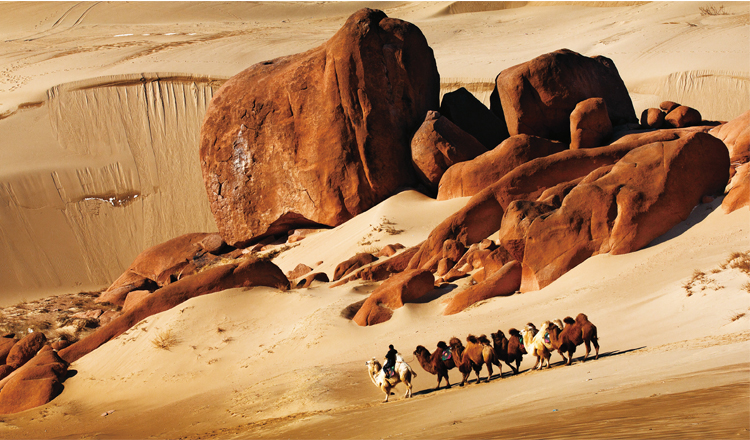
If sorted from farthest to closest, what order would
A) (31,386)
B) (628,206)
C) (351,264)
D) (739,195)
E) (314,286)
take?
(351,264), (314,286), (31,386), (628,206), (739,195)

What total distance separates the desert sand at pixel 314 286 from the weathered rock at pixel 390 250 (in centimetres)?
53

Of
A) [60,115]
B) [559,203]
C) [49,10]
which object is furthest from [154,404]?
[49,10]

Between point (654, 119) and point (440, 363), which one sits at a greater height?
point (654, 119)

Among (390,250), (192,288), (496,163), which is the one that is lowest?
(390,250)

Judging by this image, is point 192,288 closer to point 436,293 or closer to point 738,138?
point 436,293

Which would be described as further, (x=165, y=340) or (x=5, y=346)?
(x=5, y=346)

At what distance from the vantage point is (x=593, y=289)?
1040 centimetres

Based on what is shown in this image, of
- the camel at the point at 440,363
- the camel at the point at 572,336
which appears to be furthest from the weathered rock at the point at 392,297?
the camel at the point at 572,336

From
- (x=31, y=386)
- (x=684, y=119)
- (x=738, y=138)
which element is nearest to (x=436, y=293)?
(x=31, y=386)

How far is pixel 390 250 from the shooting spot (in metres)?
15.0

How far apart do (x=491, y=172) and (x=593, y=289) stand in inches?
247

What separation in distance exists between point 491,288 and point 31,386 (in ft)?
23.7

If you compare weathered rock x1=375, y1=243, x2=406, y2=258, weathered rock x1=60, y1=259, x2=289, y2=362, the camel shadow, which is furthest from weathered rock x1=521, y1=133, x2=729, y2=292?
weathered rock x1=60, y1=259, x2=289, y2=362

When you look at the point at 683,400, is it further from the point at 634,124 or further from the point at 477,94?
the point at 477,94
